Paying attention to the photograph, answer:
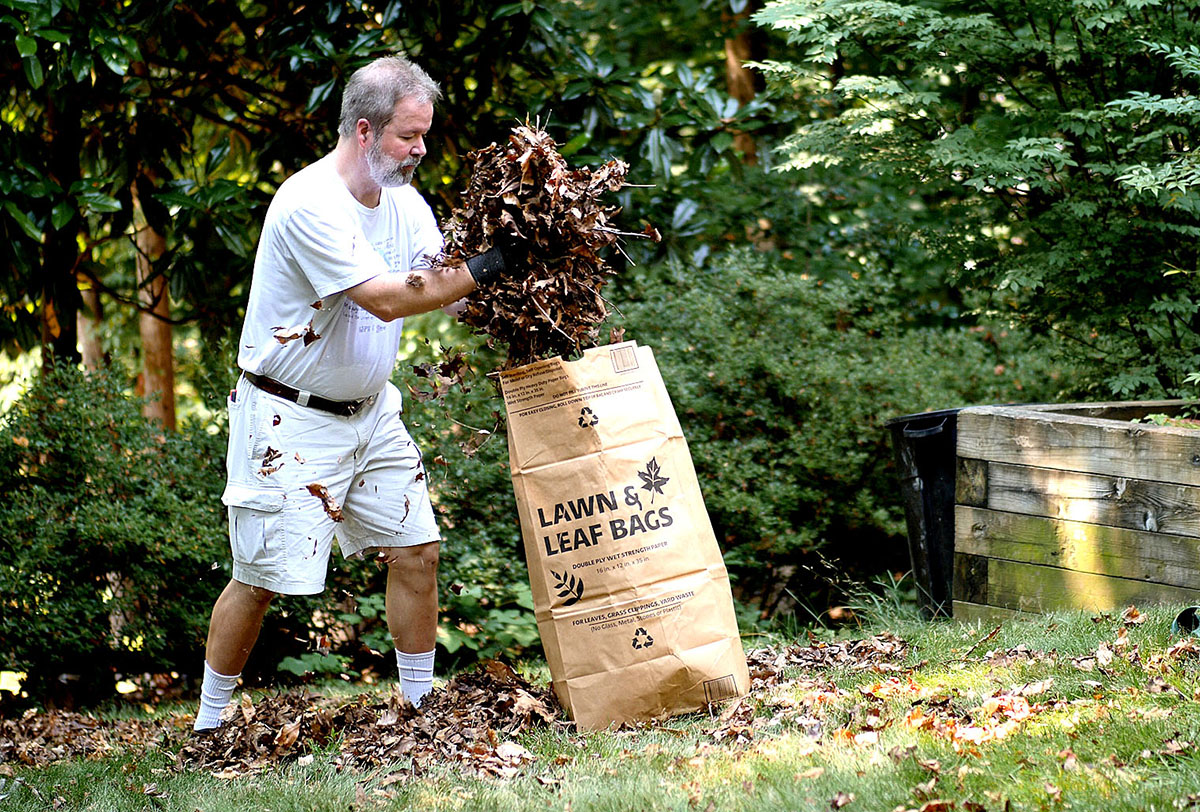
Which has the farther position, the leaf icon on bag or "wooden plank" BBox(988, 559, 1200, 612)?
"wooden plank" BBox(988, 559, 1200, 612)

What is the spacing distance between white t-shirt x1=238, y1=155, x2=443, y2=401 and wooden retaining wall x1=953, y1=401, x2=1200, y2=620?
2.26 m

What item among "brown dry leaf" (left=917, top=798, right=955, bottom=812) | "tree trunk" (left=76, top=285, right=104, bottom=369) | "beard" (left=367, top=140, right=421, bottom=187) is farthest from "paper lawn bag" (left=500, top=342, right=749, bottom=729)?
"tree trunk" (left=76, top=285, right=104, bottom=369)

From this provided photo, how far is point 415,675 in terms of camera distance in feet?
12.2

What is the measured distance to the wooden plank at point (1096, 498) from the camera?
3801 millimetres

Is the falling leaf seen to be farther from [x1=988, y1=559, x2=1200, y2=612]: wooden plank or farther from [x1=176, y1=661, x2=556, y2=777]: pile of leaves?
[x1=988, y1=559, x2=1200, y2=612]: wooden plank

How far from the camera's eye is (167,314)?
729 cm

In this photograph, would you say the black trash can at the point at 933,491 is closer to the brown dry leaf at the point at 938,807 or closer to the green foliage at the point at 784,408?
the green foliage at the point at 784,408

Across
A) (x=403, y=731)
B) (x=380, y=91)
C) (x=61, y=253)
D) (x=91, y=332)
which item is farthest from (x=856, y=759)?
(x=91, y=332)

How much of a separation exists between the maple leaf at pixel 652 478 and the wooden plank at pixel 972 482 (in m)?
1.54

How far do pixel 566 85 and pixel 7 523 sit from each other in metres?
3.49

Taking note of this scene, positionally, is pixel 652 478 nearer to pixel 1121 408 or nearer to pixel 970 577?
pixel 970 577

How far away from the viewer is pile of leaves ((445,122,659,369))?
10.1 ft

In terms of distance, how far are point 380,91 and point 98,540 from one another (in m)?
2.59

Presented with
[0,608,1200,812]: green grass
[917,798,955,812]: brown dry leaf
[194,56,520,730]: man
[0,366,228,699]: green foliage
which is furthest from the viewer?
[0,366,228,699]: green foliage
